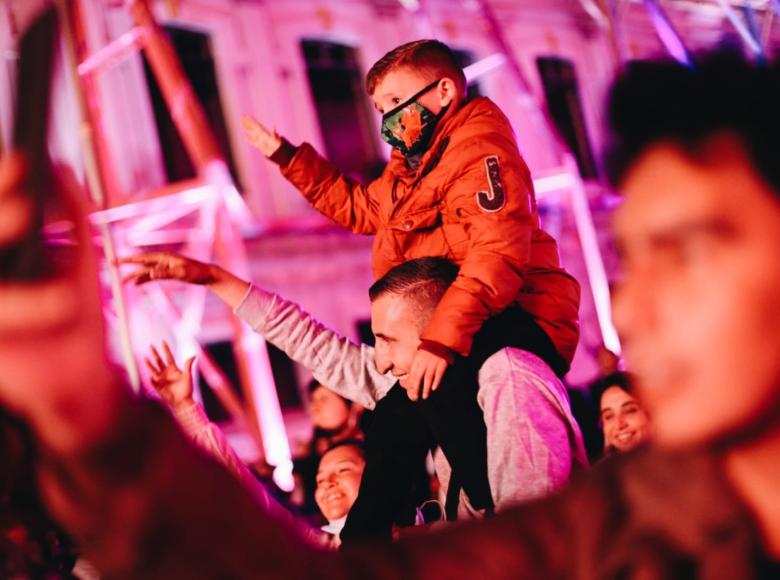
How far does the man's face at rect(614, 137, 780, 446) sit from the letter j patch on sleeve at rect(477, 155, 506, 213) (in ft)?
4.89

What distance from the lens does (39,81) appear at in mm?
865

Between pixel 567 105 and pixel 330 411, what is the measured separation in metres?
13.1

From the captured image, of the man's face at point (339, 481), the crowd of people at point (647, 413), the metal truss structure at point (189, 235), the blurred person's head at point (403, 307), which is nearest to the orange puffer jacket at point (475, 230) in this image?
the blurred person's head at point (403, 307)

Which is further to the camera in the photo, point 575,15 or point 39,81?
point 575,15

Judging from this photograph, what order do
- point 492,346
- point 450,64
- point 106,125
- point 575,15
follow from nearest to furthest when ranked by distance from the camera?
point 492,346
point 450,64
point 106,125
point 575,15

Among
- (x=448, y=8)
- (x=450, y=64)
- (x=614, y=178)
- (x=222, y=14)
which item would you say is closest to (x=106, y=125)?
(x=222, y=14)

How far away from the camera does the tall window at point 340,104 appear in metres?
13.1

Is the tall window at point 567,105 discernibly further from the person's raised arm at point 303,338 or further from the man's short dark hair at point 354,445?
the person's raised arm at point 303,338

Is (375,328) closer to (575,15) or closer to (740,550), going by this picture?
(740,550)

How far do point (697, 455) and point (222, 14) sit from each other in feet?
39.6

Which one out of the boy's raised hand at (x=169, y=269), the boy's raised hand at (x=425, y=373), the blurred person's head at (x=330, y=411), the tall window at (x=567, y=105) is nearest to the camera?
the boy's raised hand at (x=425, y=373)

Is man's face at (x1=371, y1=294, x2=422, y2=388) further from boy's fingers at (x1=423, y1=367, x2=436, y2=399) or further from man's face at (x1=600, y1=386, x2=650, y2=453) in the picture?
man's face at (x1=600, y1=386, x2=650, y2=453)

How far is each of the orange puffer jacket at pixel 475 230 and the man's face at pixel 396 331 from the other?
19 centimetres

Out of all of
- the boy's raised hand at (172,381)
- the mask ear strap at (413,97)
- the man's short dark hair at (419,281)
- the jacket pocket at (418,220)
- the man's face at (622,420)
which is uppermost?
the mask ear strap at (413,97)
